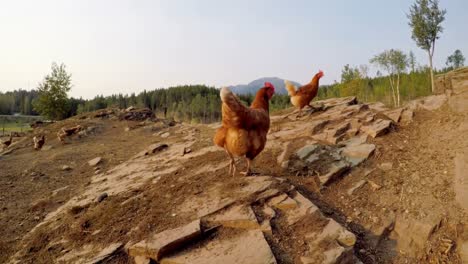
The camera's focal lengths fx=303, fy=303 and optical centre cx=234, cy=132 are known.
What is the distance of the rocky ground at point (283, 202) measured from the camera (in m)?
3.95

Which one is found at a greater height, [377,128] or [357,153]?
[377,128]

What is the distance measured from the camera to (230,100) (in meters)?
4.59

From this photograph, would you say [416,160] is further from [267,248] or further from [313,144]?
[267,248]

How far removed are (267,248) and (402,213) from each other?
2418mm

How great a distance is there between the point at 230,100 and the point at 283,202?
68.8 inches

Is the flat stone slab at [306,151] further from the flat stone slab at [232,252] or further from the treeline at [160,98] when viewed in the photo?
the treeline at [160,98]

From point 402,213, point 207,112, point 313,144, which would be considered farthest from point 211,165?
point 207,112

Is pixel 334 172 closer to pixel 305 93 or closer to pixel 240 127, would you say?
pixel 240 127

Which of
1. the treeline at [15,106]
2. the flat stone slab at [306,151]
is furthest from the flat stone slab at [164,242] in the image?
the treeline at [15,106]

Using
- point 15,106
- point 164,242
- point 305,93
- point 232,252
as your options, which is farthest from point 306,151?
point 15,106

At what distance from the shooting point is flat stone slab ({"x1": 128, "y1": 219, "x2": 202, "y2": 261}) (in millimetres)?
3844

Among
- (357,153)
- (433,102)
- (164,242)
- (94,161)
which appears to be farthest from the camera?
(94,161)

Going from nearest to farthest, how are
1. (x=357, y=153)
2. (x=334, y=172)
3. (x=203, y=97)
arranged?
(x=334, y=172)
(x=357, y=153)
(x=203, y=97)

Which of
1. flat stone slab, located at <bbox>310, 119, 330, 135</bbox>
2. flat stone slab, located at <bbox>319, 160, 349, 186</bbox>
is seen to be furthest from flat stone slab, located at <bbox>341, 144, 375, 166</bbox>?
flat stone slab, located at <bbox>310, 119, 330, 135</bbox>
